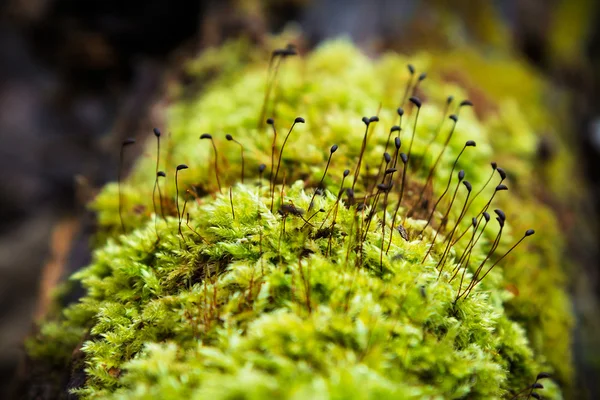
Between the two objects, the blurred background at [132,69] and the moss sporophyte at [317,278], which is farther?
the blurred background at [132,69]

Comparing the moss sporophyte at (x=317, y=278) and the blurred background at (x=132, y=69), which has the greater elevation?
the blurred background at (x=132, y=69)

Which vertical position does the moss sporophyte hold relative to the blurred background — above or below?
below

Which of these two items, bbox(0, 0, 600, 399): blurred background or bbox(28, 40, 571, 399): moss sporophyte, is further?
bbox(0, 0, 600, 399): blurred background

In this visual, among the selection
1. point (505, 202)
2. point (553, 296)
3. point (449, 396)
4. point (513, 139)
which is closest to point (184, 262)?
point (449, 396)
